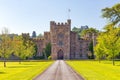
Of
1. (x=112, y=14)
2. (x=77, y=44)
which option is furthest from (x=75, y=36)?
(x=112, y=14)

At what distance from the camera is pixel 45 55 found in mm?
138250

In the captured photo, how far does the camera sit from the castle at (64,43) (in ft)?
452

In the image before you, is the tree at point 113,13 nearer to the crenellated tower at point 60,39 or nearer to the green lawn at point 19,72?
the green lawn at point 19,72

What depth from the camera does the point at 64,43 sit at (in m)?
139

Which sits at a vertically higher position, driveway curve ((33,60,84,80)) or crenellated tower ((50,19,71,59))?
crenellated tower ((50,19,71,59))

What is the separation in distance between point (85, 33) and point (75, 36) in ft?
93.3

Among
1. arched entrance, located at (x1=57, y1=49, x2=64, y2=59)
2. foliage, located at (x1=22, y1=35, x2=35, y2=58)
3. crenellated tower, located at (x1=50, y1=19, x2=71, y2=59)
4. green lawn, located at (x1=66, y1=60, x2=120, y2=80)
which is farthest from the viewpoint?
arched entrance, located at (x1=57, y1=49, x2=64, y2=59)

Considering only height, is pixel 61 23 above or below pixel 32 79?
above

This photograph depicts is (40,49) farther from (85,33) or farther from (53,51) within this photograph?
(85,33)

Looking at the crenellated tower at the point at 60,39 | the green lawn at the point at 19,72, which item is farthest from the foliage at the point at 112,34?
the crenellated tower at the point at 60,39

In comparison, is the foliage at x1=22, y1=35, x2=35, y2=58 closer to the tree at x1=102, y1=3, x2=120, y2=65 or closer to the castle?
the castle

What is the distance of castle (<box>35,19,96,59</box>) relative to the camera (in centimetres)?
13762

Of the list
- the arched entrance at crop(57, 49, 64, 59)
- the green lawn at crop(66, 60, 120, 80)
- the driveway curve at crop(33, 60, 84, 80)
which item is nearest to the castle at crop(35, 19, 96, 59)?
the arched entrance at crop(57, 49, 64, 59)

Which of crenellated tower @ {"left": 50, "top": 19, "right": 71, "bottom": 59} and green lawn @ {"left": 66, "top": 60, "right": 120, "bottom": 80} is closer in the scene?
green lawn @ {"left": 66, "top": 60, "right": 120, "bottom": 80}
